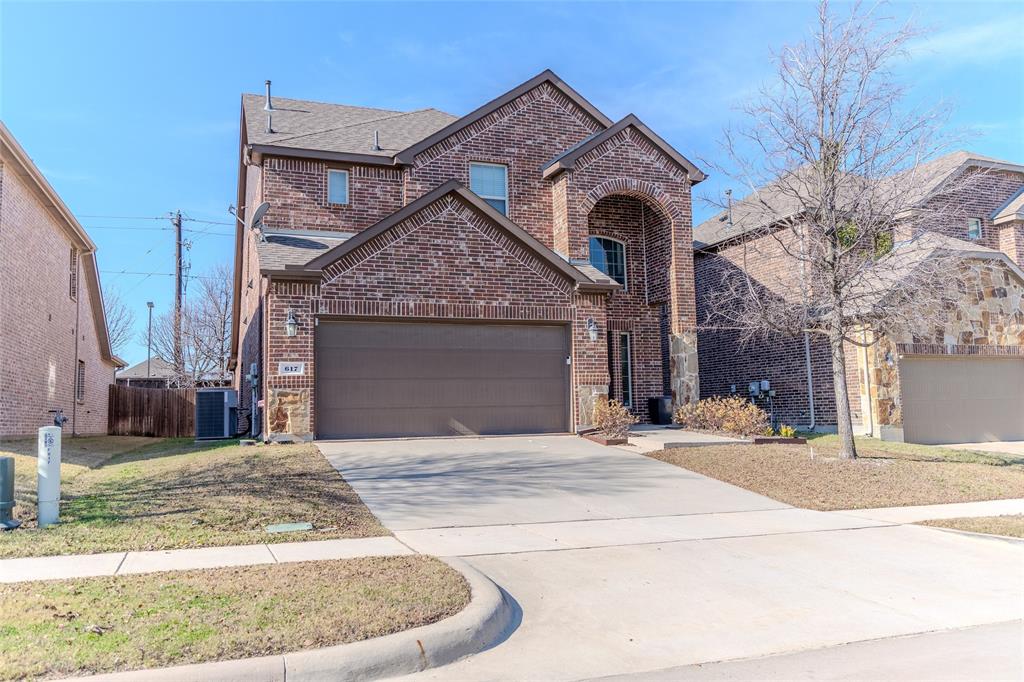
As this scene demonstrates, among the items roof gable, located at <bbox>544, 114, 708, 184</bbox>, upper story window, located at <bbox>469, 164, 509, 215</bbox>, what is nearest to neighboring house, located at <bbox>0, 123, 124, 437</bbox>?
upper story window, located at <bbox>469, 164, 509, 215</bbox>

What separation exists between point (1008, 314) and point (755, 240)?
681 centimetres

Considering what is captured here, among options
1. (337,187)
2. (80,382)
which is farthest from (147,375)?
(337,187)

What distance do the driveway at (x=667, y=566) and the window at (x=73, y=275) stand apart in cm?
1394

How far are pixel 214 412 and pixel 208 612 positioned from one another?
47.2 ft

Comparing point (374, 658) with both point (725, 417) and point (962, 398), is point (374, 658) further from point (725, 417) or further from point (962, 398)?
point (962, 398)

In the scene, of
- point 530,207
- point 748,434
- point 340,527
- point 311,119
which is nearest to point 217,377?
point 311,119

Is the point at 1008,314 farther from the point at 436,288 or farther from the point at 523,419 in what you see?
the point at 436,288

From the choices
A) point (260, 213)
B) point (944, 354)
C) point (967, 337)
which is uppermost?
point (260, 213)

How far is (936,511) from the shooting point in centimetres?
1012

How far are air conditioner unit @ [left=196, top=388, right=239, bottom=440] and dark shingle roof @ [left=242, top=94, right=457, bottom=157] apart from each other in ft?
20.4

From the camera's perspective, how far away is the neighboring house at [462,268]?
49.4 feet

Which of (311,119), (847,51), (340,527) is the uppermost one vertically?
(311,119)

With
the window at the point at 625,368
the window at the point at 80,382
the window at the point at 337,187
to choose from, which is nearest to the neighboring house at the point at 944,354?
the window at the point at 625,368

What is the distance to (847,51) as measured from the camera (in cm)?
1352
